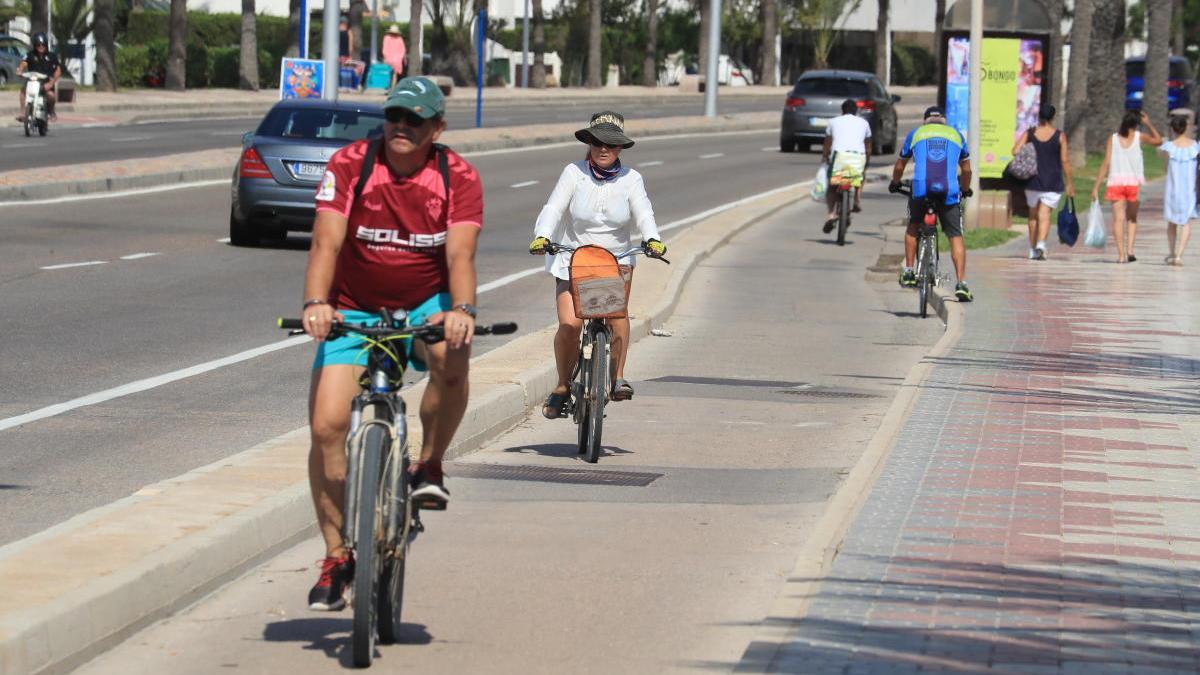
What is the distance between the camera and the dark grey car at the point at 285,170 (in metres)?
21.2

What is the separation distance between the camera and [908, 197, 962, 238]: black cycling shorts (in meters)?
18.4

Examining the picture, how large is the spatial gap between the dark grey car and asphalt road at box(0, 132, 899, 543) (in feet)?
1.25

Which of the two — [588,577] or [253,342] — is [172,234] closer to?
[253,342]

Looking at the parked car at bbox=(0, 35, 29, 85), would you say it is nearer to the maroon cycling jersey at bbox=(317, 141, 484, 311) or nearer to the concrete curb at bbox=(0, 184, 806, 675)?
the concrete curb at bbox=(0, 184, 806, 675)

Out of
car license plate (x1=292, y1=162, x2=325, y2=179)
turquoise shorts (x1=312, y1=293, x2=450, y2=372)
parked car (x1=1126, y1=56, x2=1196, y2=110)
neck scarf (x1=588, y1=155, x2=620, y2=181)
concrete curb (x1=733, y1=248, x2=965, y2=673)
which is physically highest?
parked car (x1=1126, y1=56, x2=1196, y2=110)

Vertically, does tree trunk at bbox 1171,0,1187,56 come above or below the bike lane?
above

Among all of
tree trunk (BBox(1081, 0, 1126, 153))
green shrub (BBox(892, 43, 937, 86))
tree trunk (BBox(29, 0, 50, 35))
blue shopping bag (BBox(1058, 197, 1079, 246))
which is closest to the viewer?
blue shopping bag (BBox(1058, 197, 1079, 246))

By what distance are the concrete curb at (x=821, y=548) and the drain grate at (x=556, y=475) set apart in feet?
3.46

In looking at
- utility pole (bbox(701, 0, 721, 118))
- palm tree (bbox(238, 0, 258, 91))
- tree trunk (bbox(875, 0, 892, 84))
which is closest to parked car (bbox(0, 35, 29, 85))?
palm tree (bbox(238, 0, 258, 91))

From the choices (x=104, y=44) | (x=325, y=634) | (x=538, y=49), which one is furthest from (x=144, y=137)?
(x=538, y=49)

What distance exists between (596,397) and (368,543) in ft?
14.8

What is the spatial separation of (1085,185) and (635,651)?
31.5 meters

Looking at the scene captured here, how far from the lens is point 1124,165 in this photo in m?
Result: 23.2

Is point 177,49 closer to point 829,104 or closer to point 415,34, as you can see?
point 415,34
